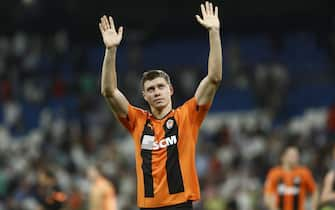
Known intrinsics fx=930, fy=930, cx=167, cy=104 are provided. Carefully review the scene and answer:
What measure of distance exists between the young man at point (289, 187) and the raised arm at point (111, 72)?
4.91 metres

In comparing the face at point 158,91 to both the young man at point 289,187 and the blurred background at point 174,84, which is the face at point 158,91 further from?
the blurred background at point 174,84

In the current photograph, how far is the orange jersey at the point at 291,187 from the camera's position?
36.7 feet

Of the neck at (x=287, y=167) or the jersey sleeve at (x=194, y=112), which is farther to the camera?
the neck at (x=287, y=167)

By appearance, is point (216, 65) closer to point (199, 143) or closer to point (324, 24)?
point (199, 143)

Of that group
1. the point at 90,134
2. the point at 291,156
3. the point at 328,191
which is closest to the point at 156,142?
the point at 328,191

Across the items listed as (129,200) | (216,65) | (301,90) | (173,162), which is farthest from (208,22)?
(301,90)

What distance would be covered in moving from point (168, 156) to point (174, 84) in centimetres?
1376

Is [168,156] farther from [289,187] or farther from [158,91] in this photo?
[289,187]

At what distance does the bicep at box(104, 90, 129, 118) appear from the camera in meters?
6.46

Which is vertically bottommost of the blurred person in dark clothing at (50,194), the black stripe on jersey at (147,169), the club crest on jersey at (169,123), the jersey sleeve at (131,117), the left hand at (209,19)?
the blurred person in dark clothing at (50,194)

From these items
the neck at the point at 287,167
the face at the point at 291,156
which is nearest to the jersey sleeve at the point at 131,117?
the face at the point at 291,156

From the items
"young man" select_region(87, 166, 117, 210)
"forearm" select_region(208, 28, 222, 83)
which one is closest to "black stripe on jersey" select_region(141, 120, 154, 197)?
"forearm" select_region(208, 28, 222, 83)

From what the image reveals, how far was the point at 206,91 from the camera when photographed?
20.9ft

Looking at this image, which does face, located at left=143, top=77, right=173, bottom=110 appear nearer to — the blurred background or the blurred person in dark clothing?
the blurred person in dark clothing
